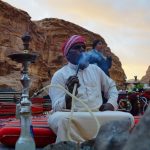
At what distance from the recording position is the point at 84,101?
402 cm

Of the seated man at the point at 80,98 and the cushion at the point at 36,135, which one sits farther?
the cushion at the point at 36,135

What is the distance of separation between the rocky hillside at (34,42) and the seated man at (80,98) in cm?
2286

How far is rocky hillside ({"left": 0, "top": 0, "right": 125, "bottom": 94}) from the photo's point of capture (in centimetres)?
3875

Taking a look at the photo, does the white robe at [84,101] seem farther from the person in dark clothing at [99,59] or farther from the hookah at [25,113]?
the person in dark clothing at [99,59]

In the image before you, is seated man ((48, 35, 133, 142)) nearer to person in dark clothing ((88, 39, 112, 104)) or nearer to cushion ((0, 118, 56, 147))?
cushion ((0, 118, 56, 147))

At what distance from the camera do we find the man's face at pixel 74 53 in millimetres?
4145

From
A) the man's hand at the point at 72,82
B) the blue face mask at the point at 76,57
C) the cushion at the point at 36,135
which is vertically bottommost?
the cushion at the point at 36,135

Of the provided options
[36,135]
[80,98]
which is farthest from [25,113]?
[80,98]

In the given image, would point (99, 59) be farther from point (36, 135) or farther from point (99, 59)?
point (36, 135)

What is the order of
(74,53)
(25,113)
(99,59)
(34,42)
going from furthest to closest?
(34,42)
(99,59)
(74,53)
(25,113)

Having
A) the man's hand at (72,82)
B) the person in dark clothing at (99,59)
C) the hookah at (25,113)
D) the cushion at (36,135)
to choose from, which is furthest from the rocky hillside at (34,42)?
the hookah at (25,113)

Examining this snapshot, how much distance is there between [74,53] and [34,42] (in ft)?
144

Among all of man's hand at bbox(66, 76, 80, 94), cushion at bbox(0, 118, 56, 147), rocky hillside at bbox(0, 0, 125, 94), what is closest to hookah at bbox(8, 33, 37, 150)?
man's hand at bbox(66, 76, 80, 94)

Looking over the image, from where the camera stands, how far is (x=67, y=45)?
4160 mm
